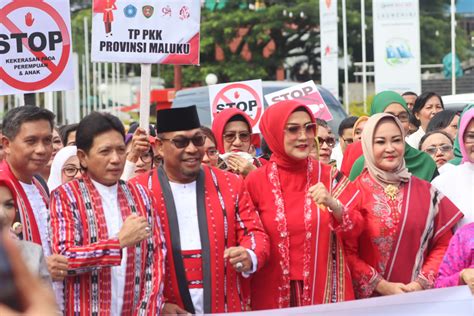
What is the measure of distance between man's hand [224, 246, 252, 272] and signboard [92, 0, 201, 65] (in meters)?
2.30

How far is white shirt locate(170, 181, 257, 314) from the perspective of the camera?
15.8 ft

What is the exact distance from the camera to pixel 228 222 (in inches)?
193

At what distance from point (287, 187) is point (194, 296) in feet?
2.38

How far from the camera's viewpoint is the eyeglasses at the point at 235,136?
7.35 m

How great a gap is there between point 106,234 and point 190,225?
460 millimetres

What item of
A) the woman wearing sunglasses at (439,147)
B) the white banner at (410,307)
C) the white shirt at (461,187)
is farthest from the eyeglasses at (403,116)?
the white banner at (410,307)

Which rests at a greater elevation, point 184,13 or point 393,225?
point 184,13

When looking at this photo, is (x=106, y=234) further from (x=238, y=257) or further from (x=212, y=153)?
(x=212, y=153)

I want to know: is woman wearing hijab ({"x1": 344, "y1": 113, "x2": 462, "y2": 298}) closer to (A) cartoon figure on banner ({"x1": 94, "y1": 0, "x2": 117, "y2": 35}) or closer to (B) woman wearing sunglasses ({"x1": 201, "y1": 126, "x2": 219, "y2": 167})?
(B) woman wearing sunglasses ({"x1": 201, "y1": 126, "x2": 219, "y2": 167})

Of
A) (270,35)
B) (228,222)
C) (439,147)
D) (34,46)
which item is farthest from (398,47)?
(270,35)

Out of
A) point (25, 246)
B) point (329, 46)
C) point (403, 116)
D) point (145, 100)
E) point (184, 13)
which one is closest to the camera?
point (25, 246)

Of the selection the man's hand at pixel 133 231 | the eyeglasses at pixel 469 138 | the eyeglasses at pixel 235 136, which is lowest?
the man's hand at pixel 133 231

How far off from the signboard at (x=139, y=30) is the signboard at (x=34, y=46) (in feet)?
0.69

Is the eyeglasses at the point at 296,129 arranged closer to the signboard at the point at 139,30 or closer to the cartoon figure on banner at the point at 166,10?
the signboard at the point at 139,30
